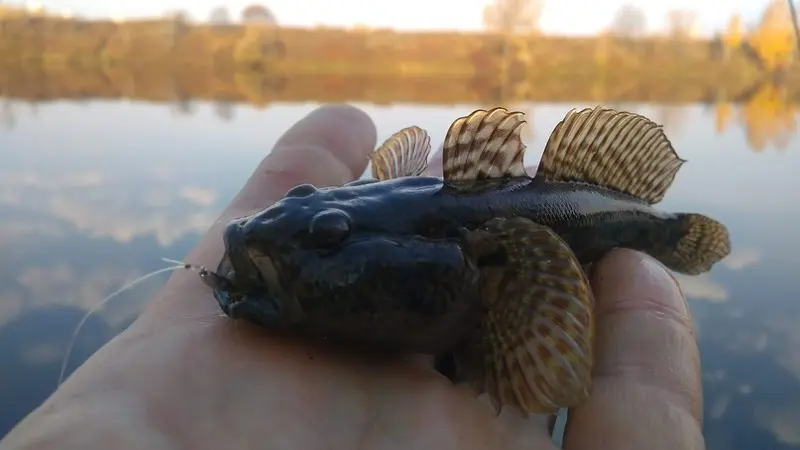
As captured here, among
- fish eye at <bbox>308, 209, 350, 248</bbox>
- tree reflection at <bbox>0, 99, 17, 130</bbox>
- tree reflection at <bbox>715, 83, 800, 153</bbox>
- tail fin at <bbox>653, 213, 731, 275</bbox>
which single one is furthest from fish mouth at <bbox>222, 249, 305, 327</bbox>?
tree reflection at <bbox>0, 99, 17, 130</bbox>

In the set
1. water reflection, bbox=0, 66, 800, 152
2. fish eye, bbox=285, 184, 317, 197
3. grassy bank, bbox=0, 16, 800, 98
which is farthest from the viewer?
grassy bank, bbox=0, 16, 800, 98

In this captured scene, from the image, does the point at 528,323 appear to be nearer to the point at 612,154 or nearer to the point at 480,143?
the point at 480,143

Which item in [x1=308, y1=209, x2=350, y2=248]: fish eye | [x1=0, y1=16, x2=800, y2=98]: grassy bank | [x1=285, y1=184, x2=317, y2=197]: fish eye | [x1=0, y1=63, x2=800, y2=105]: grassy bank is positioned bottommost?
[x1=0, y1=63, x2=800, y2=105]: grassy bank

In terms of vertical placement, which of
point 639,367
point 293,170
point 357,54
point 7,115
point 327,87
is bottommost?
point 327,87

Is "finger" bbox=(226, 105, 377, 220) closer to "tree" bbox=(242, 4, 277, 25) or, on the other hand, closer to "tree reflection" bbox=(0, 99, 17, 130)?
"tree reflection" bbox=(0, 99, 17, 130)

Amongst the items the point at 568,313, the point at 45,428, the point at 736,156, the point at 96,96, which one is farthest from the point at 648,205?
the point at 96,96

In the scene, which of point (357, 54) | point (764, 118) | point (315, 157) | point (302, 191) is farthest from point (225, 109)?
point (357, 54)

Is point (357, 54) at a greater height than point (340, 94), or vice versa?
point (357, 54)
